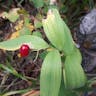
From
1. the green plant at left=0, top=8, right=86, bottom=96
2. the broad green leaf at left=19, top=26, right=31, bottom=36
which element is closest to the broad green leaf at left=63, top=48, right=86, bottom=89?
the green plant at left=0, top=8, right=86, bottom=96

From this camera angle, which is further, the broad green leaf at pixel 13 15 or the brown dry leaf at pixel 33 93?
the broad green leaf at pixel 13 15

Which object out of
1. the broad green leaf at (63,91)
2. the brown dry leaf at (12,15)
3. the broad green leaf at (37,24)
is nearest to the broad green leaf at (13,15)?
the brown dry leaf at (12,15)

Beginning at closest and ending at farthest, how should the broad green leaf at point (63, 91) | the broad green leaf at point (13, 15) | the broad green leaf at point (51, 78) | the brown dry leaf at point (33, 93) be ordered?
the broad green leaf at point (51, 78) < the broad green leaf at point (63, 91) < the brown dry leaf at point (33, 93) < the broad green leaf at point (13, 15)

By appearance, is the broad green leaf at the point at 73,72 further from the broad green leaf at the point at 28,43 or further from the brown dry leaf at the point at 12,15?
the brown dry leaf at the point at 12,15

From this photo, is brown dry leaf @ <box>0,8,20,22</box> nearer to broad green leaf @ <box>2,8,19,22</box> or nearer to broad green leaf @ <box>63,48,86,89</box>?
broad green leaf @ <box>2,8,19,22</box>

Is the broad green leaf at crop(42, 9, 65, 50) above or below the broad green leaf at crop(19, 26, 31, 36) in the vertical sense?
below

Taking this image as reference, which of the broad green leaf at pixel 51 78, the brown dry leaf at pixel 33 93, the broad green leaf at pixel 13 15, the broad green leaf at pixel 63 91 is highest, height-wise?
the broad green leaf at pixel 13 15

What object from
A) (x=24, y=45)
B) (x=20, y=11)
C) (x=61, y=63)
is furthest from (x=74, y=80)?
(x=20, y=11)
